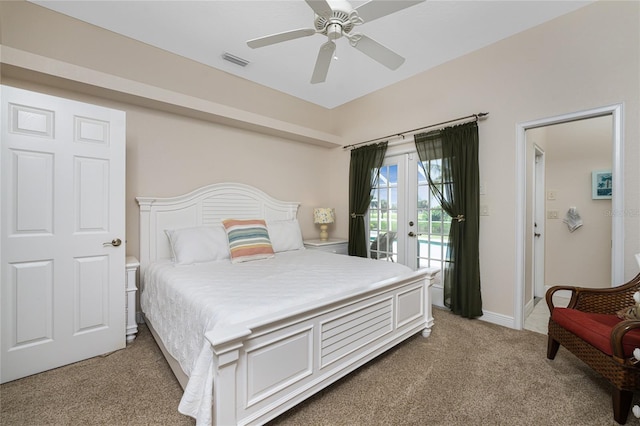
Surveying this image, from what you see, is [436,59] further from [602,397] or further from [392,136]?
[602,397]

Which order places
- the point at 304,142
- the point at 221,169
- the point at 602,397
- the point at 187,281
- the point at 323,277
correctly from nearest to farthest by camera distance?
the point at 602,397 < the point at 187,281 < the point at 323,277 < the point at 221,169 < the point at 304,142

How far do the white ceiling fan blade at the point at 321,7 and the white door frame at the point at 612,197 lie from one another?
217 cm

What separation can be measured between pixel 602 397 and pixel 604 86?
232cm

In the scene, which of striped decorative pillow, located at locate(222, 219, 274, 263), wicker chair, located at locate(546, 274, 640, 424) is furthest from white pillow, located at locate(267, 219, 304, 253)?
wicker chair, located at locate(546, 274, 640, 424)

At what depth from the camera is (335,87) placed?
147 inches

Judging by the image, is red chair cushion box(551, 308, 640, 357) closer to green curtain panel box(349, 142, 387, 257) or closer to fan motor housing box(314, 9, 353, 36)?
green curtain panel box(349, 142, 387, 257)

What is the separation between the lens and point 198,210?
123 inches

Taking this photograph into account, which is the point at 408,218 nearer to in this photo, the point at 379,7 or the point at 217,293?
the point at 379,7

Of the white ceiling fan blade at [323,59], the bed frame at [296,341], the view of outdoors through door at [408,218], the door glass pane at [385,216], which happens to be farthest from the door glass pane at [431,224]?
the white ceiling fan blade at [323,59]

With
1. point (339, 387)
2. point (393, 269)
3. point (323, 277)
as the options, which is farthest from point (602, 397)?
point (323, 277)

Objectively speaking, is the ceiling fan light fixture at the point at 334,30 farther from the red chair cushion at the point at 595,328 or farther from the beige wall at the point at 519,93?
the red chair cushion at the point at 595,328

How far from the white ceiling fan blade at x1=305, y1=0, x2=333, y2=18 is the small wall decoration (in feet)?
12.5

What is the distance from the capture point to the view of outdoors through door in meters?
3.28

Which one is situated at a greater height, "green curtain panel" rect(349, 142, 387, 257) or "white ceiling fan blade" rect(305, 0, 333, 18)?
"white ceiling fan blade" rect(305, 0, 333, 18)
